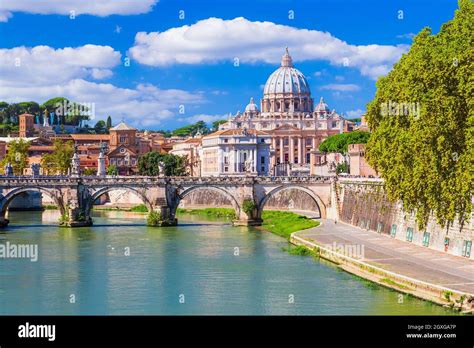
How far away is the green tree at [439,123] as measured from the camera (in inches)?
1206

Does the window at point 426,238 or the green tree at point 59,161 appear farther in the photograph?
the green tree at point 59,161

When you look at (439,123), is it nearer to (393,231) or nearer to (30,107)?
(393,231)

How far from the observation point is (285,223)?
54.2m

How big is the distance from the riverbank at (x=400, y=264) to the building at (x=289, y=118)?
235 ft

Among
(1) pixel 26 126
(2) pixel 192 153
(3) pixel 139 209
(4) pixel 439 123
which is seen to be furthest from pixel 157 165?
(4) pixel 439 123

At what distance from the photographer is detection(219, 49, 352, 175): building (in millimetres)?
130625

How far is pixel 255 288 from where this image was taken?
31078 mm

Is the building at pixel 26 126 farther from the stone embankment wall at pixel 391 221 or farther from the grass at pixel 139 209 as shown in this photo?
the stone embankment wall at pixel 391 221

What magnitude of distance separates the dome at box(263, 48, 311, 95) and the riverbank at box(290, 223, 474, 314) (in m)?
105

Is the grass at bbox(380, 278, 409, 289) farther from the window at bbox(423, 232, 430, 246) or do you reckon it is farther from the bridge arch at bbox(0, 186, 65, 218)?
the bridge arch at bbox(0, 186, 65, 218)

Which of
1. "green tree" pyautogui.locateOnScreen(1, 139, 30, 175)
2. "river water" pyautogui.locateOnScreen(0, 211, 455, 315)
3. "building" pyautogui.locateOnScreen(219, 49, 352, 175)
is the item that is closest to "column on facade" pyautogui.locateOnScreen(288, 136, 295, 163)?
"building" pyautogui.locateOnScreen(219, 49, 352, 175)

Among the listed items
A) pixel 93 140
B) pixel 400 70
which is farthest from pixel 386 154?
pixel 93 140

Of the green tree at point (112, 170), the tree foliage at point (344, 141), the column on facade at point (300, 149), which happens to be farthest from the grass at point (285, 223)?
the column on facade at point (300, 149)
